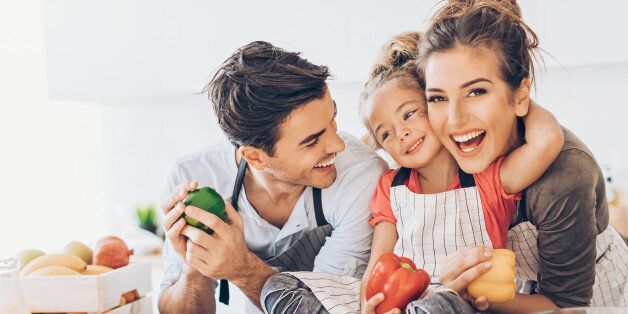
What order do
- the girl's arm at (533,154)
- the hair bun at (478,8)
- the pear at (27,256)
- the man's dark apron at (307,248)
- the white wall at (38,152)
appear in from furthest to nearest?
the white wall at (38,152), the man's dark apron at (307,248), the pear at (27,256), the hair bun at (478,8), the girl's arm at (533,154)

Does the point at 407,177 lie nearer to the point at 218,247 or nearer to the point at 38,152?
the point at 218,247

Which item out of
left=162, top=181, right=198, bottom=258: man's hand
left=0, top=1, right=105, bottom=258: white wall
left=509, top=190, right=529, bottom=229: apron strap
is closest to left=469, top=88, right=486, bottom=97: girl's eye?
left=509, top=190, right=529, bottom=229: apron strap

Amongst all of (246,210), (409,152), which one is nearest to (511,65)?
(409,152)

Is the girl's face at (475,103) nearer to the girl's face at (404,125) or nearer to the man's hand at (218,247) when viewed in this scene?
the girl's face at (404,125)

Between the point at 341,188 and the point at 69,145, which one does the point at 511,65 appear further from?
the point at 69,145

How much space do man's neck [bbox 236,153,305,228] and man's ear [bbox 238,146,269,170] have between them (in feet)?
0.27

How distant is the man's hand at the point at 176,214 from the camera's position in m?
1.58

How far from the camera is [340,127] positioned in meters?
3.86

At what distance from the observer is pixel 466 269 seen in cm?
142

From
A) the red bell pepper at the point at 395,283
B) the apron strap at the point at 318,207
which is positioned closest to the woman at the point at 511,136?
the red bell pepper at the point at 395,283

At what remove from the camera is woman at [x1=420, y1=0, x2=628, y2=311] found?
155 cm

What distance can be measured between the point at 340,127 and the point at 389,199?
2.09m

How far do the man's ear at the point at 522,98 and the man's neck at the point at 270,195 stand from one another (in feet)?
1.90

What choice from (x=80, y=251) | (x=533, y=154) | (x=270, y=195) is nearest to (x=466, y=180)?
(x=533, y=154)
